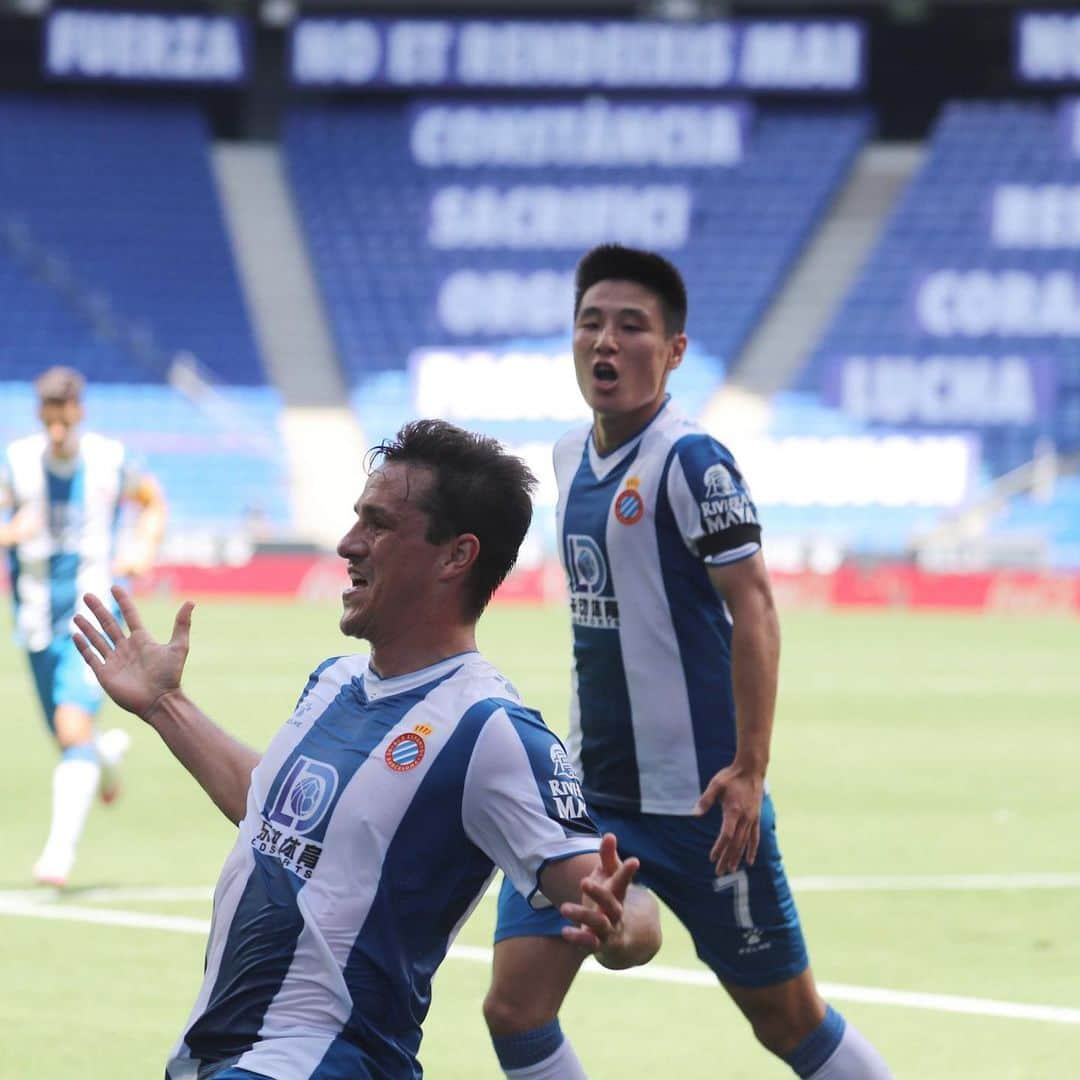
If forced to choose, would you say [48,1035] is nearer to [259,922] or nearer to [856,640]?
[259,922]

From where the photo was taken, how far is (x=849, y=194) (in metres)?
44.7

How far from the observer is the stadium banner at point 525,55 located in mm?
44094

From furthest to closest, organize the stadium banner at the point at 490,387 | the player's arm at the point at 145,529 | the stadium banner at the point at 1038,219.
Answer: the stadium banner at the point at 1038,219
the stadium banner at the point at 490,387
the player's arm at the point at 145,529

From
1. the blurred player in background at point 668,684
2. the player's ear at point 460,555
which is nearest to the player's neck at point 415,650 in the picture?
the player's ear at point 460,555

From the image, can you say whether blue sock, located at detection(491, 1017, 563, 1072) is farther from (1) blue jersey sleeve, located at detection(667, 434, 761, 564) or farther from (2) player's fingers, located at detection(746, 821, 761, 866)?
(1) blue jersey sleeve, located at detection(667, 434, 761, 564)

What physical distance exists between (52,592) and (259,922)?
662 centimetres

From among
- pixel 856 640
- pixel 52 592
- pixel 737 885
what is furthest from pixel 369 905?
pixel 856 640

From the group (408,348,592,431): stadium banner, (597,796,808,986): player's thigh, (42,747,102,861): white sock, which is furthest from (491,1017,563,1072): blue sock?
(408,348,592,431): stadium banner

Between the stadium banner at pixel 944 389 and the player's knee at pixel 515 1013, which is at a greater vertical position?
the player's knee at pixel 515 1013

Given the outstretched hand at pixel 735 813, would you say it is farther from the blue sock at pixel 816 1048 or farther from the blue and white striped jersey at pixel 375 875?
the blue and white striped jersey at pixel 375 875

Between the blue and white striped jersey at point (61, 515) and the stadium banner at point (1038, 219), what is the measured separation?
34710 mm

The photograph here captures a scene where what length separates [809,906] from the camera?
30.0ft

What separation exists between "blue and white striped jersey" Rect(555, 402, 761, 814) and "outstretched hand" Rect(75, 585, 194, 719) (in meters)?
1.40

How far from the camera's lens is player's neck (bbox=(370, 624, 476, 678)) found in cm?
394
